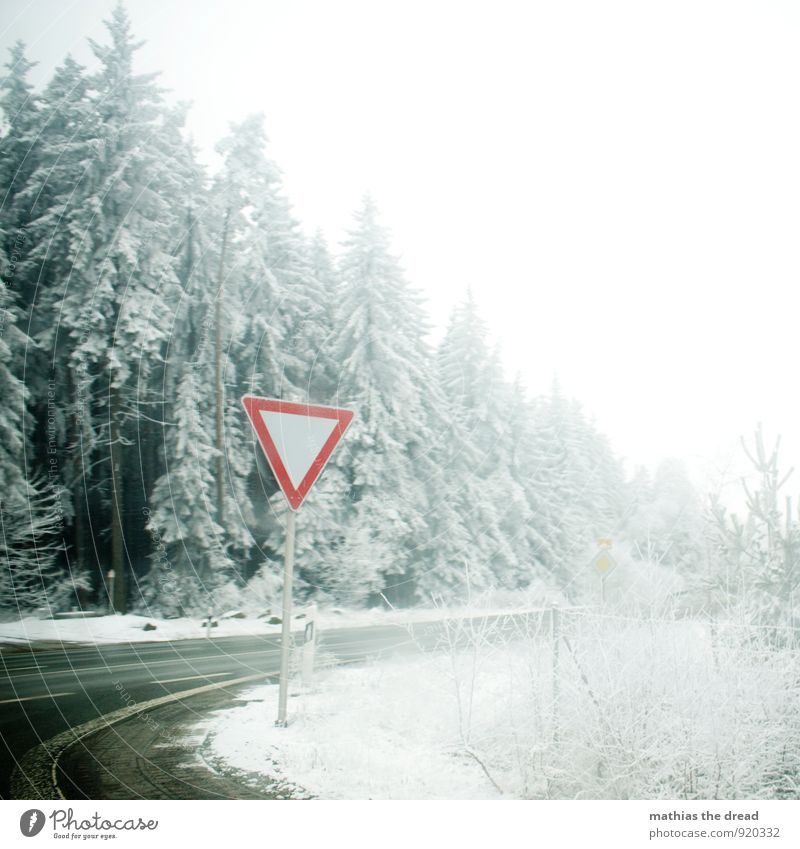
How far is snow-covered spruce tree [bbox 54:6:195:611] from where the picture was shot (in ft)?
20.8

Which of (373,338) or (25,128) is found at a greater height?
(25,128)

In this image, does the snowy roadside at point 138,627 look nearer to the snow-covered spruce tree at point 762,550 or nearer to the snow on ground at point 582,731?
the snow on ground at point 582,731

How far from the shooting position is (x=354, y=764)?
3.56m

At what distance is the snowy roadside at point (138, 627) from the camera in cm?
636

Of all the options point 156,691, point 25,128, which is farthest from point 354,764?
point 25,128

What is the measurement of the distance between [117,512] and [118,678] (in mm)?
2219

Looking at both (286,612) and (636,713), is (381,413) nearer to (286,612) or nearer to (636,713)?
(286,612)

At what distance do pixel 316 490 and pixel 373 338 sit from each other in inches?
88.6
